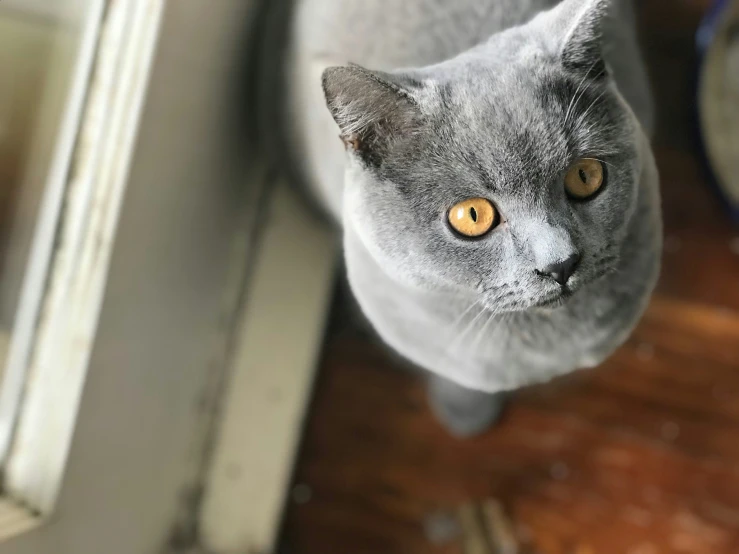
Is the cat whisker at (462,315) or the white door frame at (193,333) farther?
the white door frame at (193,333)

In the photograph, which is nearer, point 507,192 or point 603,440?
point 507,192

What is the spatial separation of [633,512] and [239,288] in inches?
30.0

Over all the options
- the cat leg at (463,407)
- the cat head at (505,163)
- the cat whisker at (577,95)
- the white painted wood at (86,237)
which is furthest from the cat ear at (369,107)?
the cat leg at (463,407)

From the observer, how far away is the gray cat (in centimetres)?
60

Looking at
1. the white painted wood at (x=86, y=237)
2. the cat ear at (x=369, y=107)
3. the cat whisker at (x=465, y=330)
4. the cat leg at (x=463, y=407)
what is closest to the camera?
the cat ear at (x=369, y=107)

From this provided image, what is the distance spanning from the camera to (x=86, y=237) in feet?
2.66

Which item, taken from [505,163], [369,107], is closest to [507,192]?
[505,163]

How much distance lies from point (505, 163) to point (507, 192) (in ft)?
0.08

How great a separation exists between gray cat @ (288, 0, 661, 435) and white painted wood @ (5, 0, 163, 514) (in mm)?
287

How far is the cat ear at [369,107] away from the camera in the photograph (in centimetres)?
57

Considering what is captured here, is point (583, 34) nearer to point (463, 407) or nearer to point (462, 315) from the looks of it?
point (462, 315)

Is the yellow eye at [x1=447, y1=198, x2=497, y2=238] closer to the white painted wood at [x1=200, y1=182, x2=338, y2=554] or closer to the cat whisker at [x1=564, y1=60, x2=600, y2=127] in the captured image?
the cat whisker at [x1=564, y1=60, x2=600, y2=127]

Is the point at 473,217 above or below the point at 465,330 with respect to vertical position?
above

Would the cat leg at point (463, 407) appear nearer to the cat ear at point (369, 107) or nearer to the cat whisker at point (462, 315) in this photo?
the cat whisker at point (462, 315)
